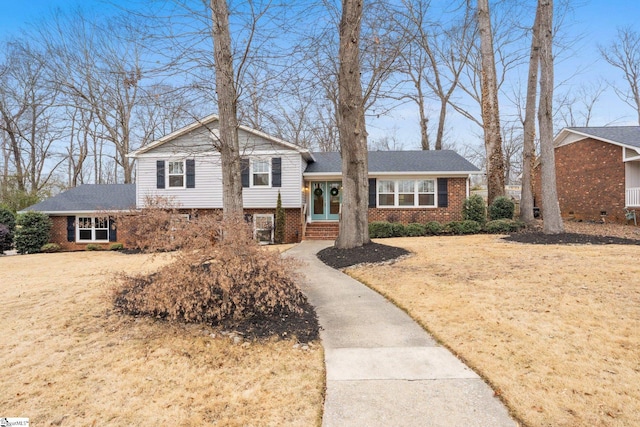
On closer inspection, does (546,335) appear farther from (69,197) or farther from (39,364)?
(69,197)

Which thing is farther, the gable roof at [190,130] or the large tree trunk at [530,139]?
the large tree trunk at [530,139]

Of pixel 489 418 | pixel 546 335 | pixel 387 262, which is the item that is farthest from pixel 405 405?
pixel 387 262

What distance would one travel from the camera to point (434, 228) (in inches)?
567

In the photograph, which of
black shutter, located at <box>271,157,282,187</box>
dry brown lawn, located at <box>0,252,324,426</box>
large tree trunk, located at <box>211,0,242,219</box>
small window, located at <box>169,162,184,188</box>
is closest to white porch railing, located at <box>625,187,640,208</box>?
black shutter, located at <box>271,157,282,187</box>

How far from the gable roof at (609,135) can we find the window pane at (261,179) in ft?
51.2

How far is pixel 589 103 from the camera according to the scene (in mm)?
26859

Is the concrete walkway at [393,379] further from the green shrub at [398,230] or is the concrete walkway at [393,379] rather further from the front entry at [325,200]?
the front entry at [325,200]

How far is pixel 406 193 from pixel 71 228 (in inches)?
654

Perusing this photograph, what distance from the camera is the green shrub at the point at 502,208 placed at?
14.7 meters

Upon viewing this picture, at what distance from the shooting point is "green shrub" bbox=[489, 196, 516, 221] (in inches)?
578

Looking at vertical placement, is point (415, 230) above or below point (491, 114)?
below

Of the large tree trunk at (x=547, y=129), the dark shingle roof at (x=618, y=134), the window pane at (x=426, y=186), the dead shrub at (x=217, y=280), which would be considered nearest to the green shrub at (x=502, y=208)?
the window pane at (x=426, y=186)

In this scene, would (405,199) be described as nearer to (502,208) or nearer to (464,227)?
(464,227)

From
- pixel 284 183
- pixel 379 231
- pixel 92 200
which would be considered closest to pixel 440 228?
pixel 379 231
